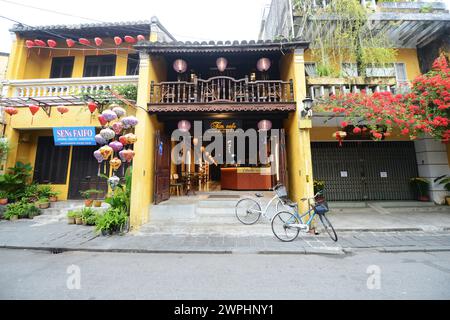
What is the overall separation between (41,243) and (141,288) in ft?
14.3

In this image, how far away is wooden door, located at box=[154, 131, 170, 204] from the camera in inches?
286

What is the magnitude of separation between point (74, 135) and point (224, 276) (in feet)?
28.6

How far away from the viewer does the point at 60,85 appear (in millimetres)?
8445

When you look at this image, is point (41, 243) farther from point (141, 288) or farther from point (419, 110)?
point (419, 110)

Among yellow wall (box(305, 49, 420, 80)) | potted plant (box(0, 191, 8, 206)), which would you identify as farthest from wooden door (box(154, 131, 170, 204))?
yellow wall (box(305, 49, 420, 80))

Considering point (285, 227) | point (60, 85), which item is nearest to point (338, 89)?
point (285, 227)

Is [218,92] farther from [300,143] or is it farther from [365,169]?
[365,169]

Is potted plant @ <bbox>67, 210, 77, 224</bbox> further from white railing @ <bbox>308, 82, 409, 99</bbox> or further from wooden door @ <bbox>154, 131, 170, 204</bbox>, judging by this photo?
white railing @ <bbox>308, 82, 409, 99</bbox>

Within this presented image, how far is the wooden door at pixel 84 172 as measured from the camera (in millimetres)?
9163

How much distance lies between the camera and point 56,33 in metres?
9.33

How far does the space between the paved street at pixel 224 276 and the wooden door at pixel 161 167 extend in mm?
3031

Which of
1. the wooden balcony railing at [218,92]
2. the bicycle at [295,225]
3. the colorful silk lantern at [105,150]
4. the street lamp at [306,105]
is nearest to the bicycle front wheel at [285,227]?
the bicycle at [295,225]
